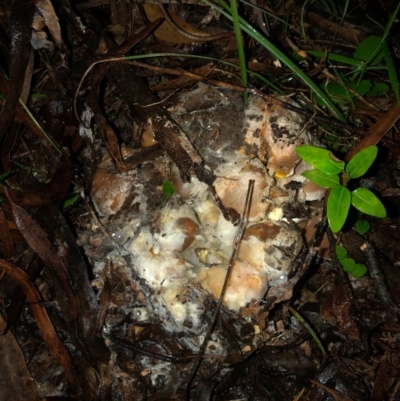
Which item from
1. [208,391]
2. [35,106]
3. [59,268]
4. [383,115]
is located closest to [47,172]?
[35,106]

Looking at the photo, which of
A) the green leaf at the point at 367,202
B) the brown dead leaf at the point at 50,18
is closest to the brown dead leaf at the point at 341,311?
the green leaf at the point at 367,202

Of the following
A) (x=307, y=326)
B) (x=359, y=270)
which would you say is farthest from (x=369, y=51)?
(x=307, y=326)

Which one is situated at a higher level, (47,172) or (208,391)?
(47,172)

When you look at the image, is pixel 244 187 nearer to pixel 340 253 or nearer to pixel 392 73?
pixel 340 253

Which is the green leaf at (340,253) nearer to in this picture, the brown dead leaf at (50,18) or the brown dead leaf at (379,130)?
the brown dead leaf at (379,130)

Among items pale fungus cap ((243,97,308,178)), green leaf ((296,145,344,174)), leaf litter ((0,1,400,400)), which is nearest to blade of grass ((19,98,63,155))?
leaf litter ((0,1,400,400))

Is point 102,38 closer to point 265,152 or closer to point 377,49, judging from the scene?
point 265,152

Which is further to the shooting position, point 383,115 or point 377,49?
point 377,49
